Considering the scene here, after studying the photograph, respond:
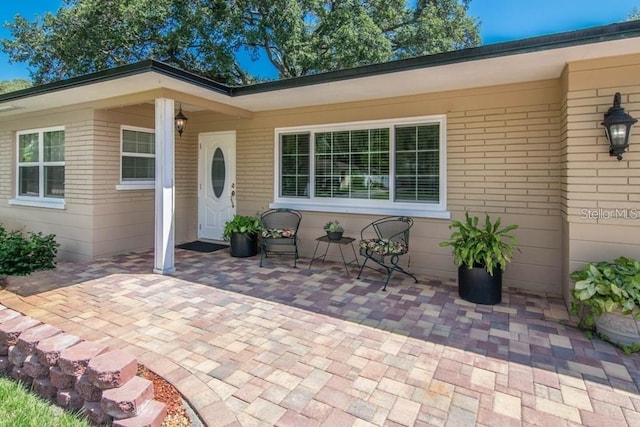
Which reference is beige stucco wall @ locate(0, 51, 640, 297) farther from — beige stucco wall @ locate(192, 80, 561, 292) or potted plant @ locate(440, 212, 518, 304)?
potted plant @ locate(440, 212, 518, 304)

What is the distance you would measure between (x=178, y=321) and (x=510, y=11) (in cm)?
993

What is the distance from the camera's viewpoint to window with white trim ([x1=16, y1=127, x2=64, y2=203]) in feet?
20.1

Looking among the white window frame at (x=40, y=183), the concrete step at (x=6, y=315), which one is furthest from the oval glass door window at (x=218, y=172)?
the concrete step at (x=6, y=315)

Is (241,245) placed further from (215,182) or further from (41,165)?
(41,165)

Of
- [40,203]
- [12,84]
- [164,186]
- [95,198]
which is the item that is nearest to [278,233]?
[164,186]

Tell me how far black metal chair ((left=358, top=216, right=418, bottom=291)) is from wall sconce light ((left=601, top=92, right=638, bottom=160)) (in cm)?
217

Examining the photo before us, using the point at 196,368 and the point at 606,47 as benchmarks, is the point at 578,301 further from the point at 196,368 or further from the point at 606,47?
the point at 196,368

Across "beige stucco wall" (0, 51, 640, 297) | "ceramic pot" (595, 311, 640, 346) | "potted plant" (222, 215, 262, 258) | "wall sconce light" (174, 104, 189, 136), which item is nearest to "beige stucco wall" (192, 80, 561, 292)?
"beige stucco wall" (0, 51, 640, 297)

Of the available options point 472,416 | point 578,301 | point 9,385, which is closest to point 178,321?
point 9,385

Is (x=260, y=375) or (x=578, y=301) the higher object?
(x=578, y=301)

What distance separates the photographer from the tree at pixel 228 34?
9.05 meters

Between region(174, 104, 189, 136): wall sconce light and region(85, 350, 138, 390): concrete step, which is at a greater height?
region(174, 104, 189, 136): wall sconce light

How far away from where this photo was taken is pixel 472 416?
1.94m

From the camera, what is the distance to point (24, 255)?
476 centimetres
